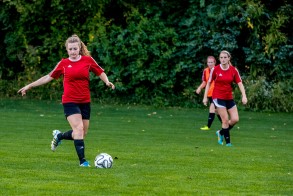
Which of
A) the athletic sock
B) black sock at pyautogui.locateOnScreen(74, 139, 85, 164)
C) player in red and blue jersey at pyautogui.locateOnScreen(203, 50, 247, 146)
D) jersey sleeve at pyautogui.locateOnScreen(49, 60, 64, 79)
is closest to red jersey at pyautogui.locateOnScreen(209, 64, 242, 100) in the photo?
player in red and blue jersey at pyautogui.locateOnScreen(203, 50, 247, 146)

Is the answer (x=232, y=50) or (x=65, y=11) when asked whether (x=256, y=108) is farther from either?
(x=65, y=11)

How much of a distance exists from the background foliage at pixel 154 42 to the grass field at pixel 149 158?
5.86 m

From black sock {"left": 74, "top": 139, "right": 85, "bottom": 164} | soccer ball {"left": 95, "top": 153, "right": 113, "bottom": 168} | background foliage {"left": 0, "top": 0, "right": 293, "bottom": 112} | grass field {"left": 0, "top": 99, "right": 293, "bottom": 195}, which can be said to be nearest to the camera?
grass field {"left": 0, "top": 99, "right": 293, "bottom": 195}

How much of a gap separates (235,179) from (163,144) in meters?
5.50

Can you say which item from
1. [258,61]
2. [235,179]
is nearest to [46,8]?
[258,61]

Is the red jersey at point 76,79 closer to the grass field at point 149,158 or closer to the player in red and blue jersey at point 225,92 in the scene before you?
the grass field at point 149,158

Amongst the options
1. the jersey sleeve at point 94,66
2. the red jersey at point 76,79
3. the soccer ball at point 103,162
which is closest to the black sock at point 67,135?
the red jersey at point 76,79

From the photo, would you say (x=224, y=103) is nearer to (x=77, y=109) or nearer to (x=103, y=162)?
(x=77, y=109)

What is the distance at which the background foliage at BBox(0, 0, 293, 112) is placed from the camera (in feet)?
98.1

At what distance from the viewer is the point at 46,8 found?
105 feet

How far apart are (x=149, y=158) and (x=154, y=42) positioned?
58.9ft

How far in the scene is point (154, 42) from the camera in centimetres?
3100

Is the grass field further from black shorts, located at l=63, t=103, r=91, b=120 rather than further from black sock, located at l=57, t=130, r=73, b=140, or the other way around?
black shorts, located at l=63, t=103, r=91, b=120

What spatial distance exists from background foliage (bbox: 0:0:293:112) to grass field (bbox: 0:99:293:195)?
5.86 m
